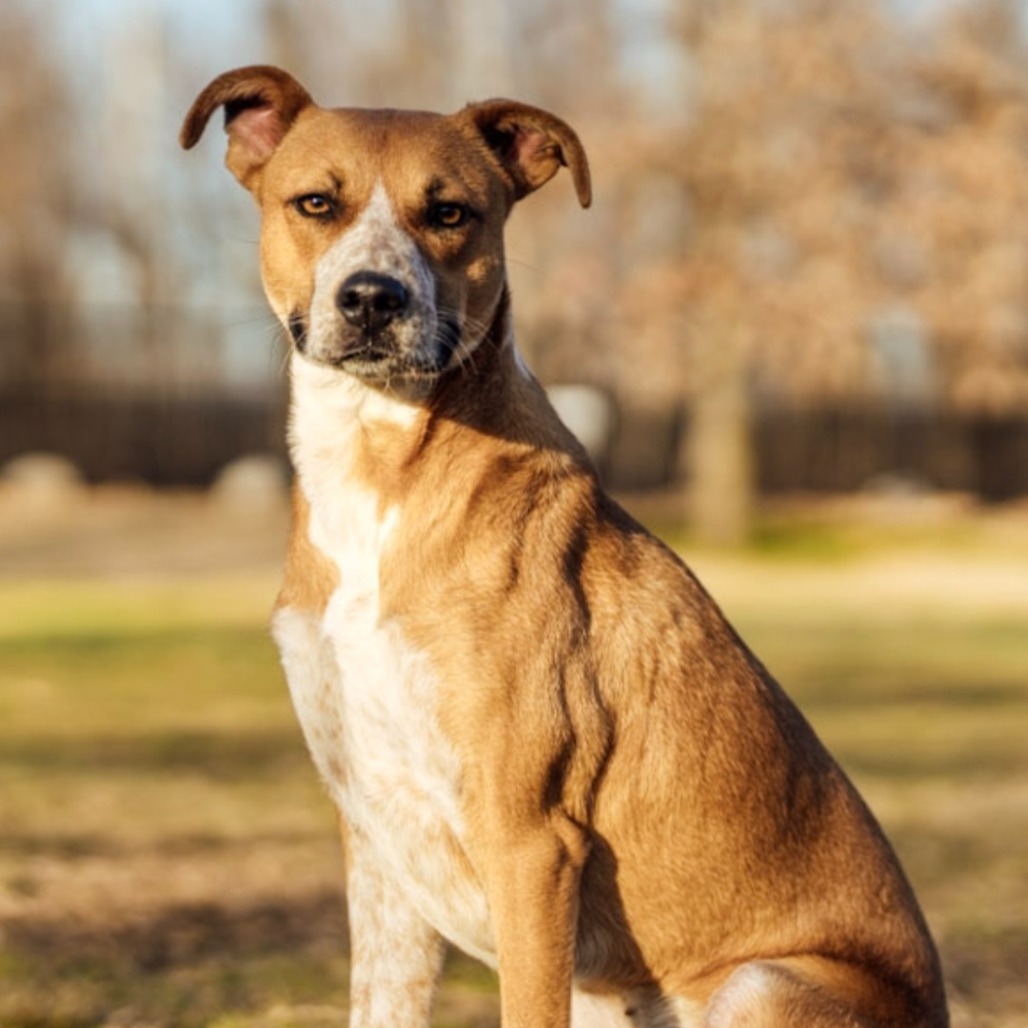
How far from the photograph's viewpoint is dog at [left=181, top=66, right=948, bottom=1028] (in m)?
3.74

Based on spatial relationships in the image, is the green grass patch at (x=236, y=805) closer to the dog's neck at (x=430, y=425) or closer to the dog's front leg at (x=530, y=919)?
the dog's front leg at (x=530, y=919)

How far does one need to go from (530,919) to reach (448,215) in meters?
1.43

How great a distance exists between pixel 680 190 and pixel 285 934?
19.4m

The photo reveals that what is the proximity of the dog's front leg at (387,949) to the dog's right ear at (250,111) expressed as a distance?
1.47 metres

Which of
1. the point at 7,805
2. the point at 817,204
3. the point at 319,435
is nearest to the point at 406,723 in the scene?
the point at 319,435

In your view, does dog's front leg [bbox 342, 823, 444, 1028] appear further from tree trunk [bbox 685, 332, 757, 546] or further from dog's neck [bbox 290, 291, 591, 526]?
tree trunk [bbox 685, 332, 757, 546]

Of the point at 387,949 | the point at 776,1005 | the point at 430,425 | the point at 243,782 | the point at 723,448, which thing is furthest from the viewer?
the point at 723,448

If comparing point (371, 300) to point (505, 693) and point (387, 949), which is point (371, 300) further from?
point (387, 949)

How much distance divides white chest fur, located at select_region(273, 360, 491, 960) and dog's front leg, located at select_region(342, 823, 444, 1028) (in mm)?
109

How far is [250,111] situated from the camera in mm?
4371

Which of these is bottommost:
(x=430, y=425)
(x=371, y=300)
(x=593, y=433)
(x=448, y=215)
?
(x=593, y=433)

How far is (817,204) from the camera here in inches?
949

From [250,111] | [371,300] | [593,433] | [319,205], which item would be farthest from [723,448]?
[371,300]

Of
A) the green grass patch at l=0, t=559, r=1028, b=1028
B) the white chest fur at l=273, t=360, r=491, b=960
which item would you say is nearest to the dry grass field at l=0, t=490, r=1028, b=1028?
the green grass patch at l=0, t=559, r=1028, b=1028
